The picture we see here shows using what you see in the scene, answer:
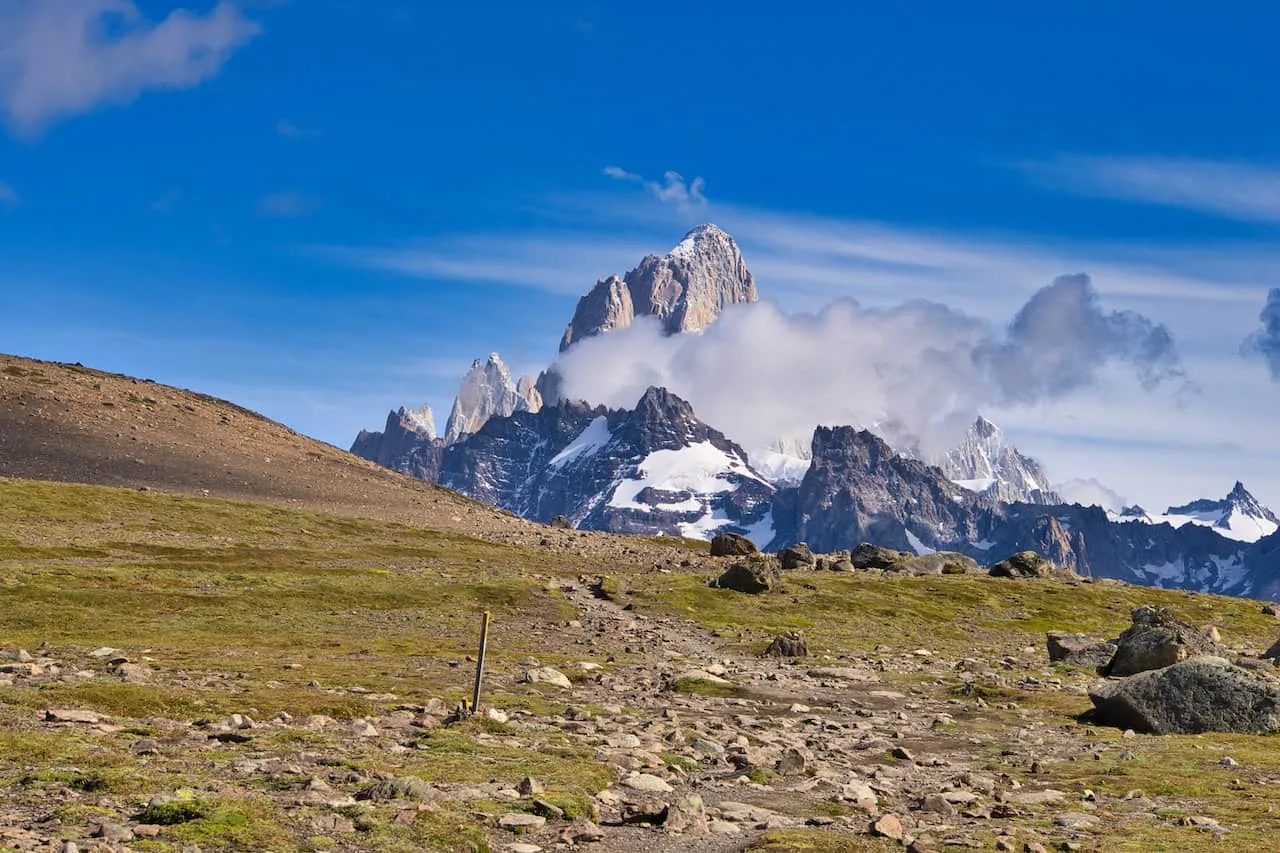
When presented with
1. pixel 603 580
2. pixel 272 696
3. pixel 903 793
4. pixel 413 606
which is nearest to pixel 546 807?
pixel 903 793

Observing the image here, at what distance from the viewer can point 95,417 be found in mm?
162750

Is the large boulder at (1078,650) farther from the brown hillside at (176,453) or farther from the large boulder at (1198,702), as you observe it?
the brown hillside at (176,453)

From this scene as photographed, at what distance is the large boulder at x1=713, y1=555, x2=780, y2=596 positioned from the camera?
102 metres

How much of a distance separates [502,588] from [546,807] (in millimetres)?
67089

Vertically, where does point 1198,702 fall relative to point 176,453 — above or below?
below

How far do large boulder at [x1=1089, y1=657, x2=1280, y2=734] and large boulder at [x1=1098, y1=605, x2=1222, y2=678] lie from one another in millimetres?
17085

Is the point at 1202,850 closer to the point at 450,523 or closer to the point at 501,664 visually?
the point at 501,664

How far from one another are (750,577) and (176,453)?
9606cm

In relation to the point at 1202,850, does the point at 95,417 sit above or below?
above

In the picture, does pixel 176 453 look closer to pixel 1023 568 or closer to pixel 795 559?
pixel 795 559

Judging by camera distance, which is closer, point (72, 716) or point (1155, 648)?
point (72, 716)

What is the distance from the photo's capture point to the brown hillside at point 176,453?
145875 mm

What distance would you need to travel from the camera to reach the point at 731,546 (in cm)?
14738

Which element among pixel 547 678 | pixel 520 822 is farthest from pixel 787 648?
pixel 520 822
